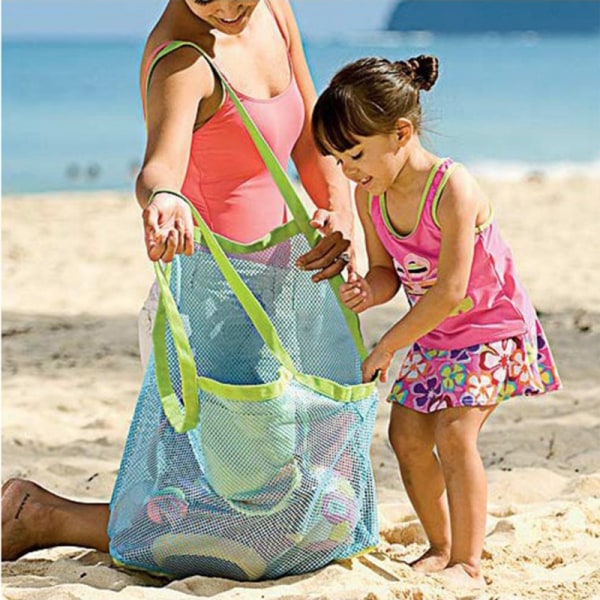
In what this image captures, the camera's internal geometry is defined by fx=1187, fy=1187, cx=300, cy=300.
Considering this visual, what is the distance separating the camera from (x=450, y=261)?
2629 mm

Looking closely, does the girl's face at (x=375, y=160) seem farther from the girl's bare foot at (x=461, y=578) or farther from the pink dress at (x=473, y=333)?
the girl's bare foot at (x=461, y=578)

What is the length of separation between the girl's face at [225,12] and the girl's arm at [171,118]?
0.08 m

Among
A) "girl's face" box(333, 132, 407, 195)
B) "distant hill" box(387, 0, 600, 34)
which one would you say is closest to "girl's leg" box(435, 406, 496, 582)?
"girl's face" box(333, 132, 407, 195)

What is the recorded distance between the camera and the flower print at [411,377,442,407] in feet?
9.12

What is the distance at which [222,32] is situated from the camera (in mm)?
2652

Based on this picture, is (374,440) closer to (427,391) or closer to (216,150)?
(427,391)

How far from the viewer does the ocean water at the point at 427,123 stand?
48.2 feet

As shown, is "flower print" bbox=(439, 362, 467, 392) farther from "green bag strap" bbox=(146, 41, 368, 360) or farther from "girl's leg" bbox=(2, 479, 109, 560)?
"girl's leg" bbox=(2, 479, 109, 560)

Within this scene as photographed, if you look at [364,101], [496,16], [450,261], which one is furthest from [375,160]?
[496,16]

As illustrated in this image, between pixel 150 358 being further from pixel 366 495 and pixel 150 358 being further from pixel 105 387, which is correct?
pixel 105 387

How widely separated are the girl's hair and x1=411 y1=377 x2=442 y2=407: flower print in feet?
1.94

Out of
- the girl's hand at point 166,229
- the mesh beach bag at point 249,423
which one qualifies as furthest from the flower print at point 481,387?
the girl's hand at point 166,229

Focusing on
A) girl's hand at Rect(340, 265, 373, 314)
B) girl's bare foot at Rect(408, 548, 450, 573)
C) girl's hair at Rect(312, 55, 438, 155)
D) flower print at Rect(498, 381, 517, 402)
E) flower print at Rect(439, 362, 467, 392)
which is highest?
girl's hair at Rect(312, 55, 438, 155)

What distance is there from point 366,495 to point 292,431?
31 centimetres
